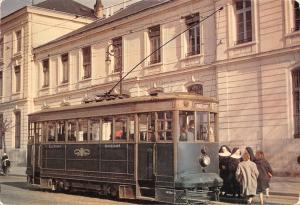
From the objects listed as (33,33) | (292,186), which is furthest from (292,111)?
(33,33)

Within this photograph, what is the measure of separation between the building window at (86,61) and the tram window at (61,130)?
1592 centimetres

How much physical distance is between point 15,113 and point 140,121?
28.5 m

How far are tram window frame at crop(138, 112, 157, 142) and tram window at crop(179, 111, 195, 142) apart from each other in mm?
735

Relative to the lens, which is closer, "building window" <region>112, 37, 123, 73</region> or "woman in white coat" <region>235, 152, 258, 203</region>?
"woman in white coat" <region>235, 152, 258, 203</region>

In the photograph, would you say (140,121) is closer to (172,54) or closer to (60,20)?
(172,54)

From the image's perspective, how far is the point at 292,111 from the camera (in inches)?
824

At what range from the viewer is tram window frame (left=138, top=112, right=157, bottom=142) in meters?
14.3

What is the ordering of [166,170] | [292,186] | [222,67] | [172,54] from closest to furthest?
[166,170]
[292,186]
[222,67]
[172,54]

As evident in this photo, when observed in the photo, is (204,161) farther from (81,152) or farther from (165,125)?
(81,152)

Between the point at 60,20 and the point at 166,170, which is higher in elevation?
the point at 60,20

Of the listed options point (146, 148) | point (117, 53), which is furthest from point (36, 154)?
point (117, 53)

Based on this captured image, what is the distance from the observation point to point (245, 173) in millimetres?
13461

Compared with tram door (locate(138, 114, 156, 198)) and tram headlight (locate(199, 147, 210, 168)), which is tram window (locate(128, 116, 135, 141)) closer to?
tram door (locate(138, 114, 156, 198))

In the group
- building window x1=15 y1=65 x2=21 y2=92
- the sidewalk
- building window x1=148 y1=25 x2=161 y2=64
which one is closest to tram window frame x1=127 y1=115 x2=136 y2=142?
the sidewalk
